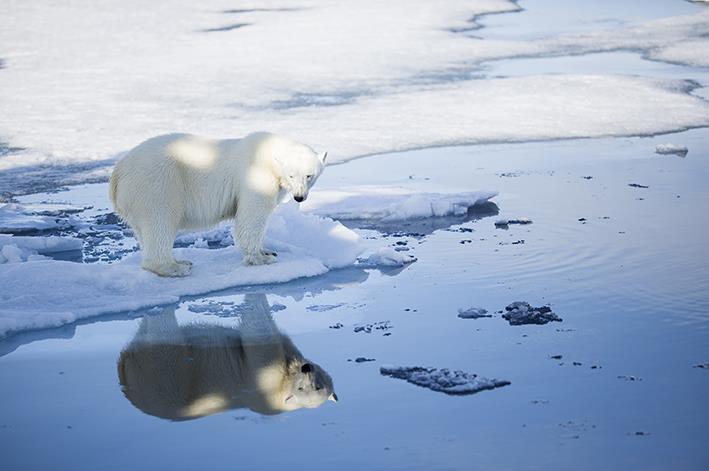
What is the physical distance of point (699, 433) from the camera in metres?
3.41

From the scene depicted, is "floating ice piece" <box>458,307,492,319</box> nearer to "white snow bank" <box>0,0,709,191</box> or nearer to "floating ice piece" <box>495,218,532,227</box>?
"floating ice piece" <box>495,218,532,227</box>

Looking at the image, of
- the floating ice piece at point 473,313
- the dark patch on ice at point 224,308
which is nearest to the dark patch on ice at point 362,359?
the floating ice piece at point 473,313

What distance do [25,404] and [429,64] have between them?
36.2ft

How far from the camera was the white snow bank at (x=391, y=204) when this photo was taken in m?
6.73

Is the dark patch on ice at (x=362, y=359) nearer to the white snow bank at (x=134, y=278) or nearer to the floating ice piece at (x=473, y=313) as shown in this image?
the floating ice piece at (x=473, y=313)

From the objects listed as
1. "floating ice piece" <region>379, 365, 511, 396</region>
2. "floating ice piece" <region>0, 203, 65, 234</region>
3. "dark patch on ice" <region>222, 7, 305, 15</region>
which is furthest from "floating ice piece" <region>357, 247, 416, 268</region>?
"dark patch on ice" <region>222, 7, 305, 15</region>

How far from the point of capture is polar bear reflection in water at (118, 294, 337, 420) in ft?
12.4

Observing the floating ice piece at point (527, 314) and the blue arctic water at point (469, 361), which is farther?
the floating ice piece at point (527, 314)

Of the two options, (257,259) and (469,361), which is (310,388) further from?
(257,259)

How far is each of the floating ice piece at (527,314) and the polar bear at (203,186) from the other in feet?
4.48

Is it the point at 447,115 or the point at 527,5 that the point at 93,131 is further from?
the point at 527,5

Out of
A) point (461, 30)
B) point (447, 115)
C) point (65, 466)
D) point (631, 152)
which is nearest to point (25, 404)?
point (65, 466)

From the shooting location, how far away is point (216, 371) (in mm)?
4105

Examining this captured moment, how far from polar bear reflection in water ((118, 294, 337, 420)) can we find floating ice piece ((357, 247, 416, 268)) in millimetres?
994
